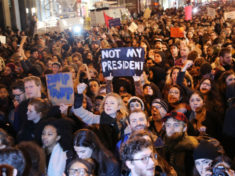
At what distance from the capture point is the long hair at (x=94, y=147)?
314 centimetres

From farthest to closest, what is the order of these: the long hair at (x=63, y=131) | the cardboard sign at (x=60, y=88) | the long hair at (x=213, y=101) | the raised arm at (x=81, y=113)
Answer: the cardboard sign at (x=60, y=88), the long hair at (x=213, y=101), the raised arm at (x=81, y=113), the long hair at (x=63, y=131)

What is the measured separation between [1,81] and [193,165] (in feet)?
15.1

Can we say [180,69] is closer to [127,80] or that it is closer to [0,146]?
[127,80]

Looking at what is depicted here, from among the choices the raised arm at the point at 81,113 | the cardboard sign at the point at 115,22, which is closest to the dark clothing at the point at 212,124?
the raised arm at the point at 81,113

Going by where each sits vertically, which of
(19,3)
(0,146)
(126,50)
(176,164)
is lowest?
(176,164)

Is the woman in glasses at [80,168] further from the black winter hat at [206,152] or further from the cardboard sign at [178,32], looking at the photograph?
the cardboard sign at [178,32]

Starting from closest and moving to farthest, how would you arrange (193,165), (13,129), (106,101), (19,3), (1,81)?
(193,165) → (106,101) → (13,129) → (1,81) → (19,3)

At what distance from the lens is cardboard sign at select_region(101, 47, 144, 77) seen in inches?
213

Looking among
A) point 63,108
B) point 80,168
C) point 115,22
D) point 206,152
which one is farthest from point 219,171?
point 115,22

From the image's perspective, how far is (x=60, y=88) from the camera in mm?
5184

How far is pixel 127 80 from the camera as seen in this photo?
5863 mm

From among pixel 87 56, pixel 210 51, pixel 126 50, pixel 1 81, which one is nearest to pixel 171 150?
pixel 126 50

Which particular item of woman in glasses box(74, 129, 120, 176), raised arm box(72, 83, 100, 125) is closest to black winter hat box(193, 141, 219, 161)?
woman in glasses box(74, 129, 120, 176)

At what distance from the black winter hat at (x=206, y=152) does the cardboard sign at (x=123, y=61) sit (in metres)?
Answer: 2.42
